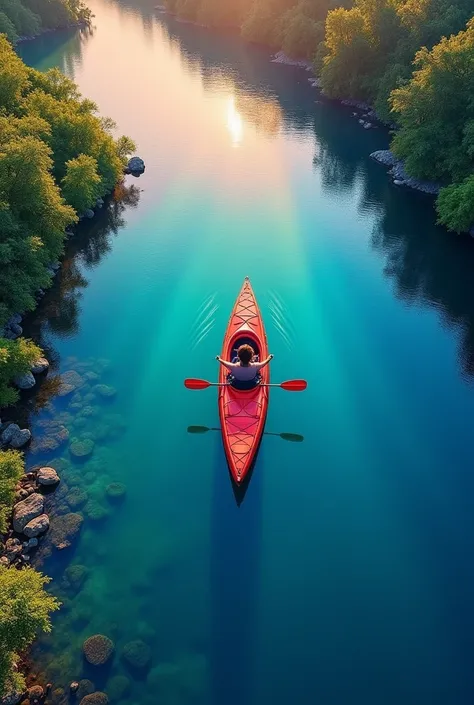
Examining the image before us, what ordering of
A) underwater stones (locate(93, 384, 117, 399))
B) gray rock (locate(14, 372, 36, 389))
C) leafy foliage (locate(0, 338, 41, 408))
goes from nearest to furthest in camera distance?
leafy foliage (locate(0, 338, 41, 408)), gray rock (locate(14, 372, 36, 389)), underwater stones (locate(93, 384, 117, 399))

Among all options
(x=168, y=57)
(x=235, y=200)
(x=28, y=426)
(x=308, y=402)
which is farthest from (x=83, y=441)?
(x=168, y=57)

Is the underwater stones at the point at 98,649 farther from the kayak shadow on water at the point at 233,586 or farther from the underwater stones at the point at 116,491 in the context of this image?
the underwater stones at the point at 116,491

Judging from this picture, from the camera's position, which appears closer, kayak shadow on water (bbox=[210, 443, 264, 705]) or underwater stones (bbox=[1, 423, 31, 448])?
kayak shadow on water (bbox=[210, 443, 264, 705])

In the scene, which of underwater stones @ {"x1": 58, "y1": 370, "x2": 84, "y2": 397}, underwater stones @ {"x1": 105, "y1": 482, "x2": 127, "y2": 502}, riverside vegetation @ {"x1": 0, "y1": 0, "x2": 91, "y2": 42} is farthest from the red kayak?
riverside vegetation @ {"x1": 0, "y1": 0, "x2": 91, "y2": 42}

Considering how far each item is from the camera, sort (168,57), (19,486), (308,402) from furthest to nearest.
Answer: (168,57)
(308,402)
(19,486)

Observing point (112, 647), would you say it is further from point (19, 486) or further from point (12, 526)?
point (19, 486)

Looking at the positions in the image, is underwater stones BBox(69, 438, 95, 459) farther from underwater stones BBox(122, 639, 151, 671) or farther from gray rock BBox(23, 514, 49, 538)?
underwater stones BBox(122, 639, 151, 671)

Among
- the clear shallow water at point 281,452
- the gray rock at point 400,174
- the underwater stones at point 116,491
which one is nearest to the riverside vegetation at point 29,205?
the clear shallow water at point 281,452
